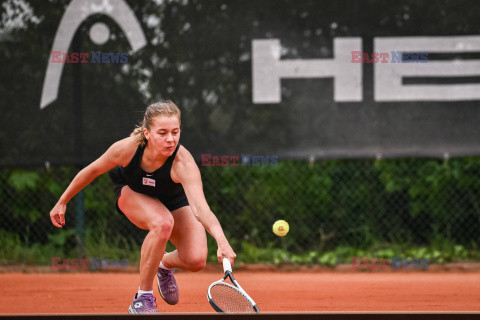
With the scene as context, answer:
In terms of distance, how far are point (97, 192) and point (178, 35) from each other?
178 cm

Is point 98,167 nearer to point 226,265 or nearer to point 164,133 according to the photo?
point 164,133

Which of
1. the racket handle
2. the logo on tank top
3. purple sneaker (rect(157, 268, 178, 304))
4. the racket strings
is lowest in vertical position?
purple sneaker (rect(157, 268, 178, 304))

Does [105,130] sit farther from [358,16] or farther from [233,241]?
[358,16]

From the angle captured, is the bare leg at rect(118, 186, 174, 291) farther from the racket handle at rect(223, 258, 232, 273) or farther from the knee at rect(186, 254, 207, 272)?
the racket handle at rect(223, 258, 232, 273)

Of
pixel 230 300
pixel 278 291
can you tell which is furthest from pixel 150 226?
pixel 278 291

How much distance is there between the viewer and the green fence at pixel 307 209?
251 inches

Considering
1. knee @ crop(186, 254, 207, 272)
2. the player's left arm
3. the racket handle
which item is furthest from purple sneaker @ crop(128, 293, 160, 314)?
the racket handle

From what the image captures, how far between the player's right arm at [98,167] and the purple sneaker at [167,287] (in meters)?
0.73

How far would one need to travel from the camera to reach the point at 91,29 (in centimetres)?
589

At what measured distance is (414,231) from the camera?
6.55m

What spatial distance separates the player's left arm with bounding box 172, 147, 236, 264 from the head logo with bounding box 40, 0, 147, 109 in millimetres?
2479

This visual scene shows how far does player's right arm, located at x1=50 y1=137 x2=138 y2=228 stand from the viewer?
11.8ft

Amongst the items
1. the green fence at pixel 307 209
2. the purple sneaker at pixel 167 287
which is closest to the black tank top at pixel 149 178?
the purple sneaker at pixel 167 287
